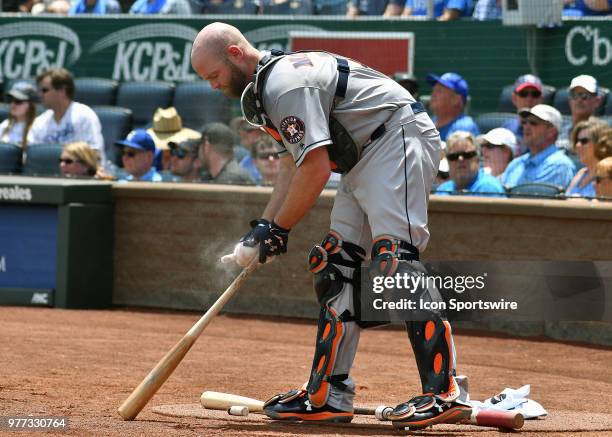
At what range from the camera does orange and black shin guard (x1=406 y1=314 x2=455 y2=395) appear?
4672mm

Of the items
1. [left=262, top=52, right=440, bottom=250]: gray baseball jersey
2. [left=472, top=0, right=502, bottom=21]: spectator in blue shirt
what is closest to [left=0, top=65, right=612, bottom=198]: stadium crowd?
[left=472, top=0, right=502, bottom=21]: spectator in blue shirt

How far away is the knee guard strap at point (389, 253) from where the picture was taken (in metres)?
4.64

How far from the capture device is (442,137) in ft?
32.1

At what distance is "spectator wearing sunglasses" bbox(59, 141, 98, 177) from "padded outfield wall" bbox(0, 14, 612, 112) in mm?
2838

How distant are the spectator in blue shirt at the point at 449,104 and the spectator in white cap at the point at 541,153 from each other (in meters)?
0.86

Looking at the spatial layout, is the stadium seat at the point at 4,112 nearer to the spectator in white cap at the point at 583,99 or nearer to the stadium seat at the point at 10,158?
the stadium seat at the point at 10,158

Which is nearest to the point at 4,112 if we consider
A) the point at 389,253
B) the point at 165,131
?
the point at 165,131

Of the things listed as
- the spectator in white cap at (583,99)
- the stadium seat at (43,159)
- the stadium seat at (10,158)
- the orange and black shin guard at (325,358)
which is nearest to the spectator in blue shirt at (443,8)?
the spectator in white cap at (583,99)

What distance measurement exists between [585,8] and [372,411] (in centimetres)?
629

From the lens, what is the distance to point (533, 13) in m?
10.3

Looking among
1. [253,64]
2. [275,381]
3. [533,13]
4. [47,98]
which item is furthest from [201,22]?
[253,64]

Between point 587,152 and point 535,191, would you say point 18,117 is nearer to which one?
point 535,191

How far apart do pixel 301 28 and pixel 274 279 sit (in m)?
3.60

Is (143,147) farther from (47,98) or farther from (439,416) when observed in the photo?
(439,416)
